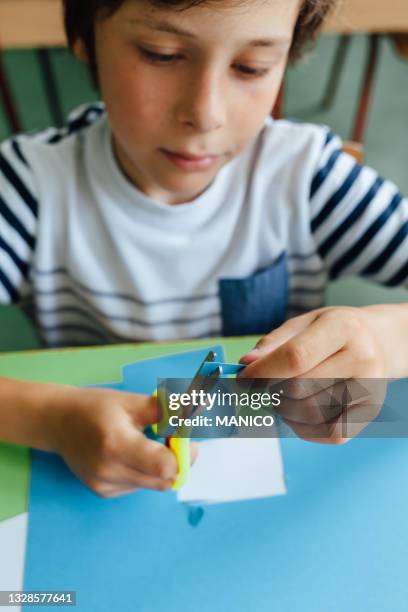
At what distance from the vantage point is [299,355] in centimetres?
34

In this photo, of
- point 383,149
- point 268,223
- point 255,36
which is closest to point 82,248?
point 268,223

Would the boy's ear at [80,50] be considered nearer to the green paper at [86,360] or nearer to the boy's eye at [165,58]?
the boy's eye at [165,58]

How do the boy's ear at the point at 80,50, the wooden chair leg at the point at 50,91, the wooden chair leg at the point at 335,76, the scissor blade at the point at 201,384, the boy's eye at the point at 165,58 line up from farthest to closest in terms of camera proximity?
the wooden chair leg at the point at 335,76, the wooden chair leg at the point at 50,91, the boy's ear at the point at 80,50, the boy's eye at the point at 165,58, the scissor blade at the point at 201,384

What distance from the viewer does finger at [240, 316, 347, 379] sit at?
0.33m

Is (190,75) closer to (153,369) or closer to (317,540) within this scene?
(153,369)

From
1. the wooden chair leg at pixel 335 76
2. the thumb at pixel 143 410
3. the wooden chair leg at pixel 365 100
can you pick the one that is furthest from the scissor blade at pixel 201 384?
the wooden chair leg at pixel 335 76

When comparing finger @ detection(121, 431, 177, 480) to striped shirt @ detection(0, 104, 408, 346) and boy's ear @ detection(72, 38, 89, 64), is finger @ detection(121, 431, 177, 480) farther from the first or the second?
boy's ear @ detection(72, 38, 89, 64)

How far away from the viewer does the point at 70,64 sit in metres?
1.77

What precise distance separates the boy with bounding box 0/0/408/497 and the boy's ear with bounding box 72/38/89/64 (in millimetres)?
13

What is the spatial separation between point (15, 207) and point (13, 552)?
1.13 ft

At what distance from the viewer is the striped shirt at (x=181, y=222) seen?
24.1 inches

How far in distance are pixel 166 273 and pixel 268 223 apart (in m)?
0.12

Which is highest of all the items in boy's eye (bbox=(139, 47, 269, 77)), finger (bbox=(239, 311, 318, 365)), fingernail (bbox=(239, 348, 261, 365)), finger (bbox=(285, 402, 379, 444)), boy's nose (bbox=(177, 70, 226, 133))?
boy's eye (bbox=(139, 47, 269, 77))

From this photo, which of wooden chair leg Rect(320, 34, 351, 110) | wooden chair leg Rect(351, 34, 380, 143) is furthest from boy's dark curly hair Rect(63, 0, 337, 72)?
wooden chair leg Rect(320, 34, 351, 110)
